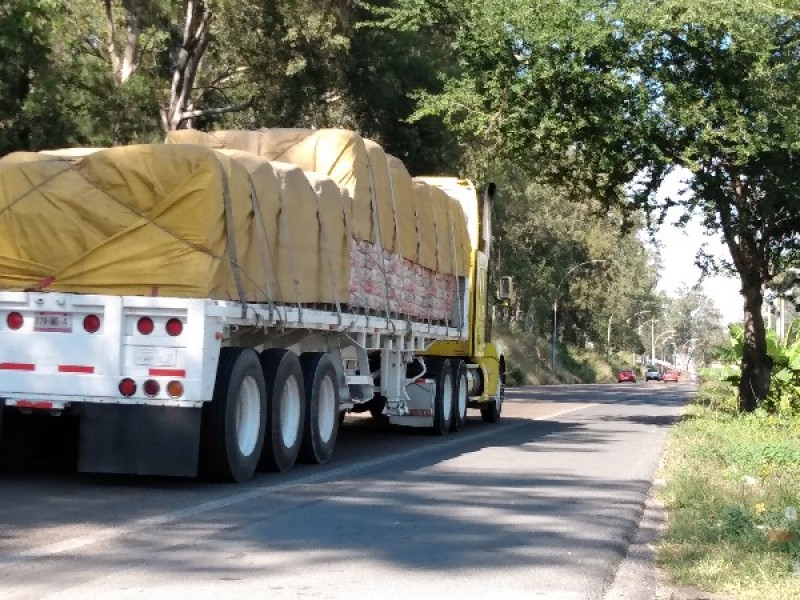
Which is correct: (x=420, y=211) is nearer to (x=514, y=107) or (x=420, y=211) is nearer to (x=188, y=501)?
(x=514, y=107)

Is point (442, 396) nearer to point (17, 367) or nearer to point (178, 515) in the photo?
point (17, 367)

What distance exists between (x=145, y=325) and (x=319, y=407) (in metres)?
3.44

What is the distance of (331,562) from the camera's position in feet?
26.4

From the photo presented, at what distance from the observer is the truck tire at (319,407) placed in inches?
543

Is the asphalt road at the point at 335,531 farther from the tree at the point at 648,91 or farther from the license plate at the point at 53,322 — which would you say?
the tree at the point at 648,91

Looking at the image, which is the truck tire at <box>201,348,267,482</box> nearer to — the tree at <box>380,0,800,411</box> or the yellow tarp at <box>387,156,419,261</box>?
the yellow tarp at <box>387,156,419,261</box>

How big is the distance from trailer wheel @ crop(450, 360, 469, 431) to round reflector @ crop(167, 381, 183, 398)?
10.2 meters

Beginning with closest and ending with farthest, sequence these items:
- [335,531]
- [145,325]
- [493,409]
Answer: [335,531], [145,325], [493,409]

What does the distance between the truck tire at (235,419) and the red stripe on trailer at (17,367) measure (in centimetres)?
154

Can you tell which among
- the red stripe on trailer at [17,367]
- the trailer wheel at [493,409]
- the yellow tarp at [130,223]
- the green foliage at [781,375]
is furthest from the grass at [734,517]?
the green foliage at [781,375]

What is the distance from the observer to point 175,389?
10969 mm

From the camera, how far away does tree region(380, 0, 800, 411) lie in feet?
69.9

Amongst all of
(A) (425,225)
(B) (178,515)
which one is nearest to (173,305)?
(B) (178,515)

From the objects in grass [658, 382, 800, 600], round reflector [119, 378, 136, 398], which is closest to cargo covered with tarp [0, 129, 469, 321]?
round reflector [119, 378, 136, 398]
